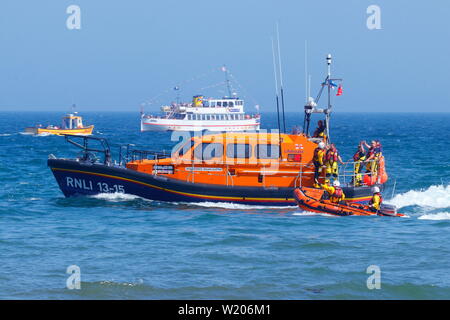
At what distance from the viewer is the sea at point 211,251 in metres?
11.5

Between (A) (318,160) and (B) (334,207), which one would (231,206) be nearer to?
(A) (318,160)

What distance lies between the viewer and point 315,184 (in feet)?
62.5

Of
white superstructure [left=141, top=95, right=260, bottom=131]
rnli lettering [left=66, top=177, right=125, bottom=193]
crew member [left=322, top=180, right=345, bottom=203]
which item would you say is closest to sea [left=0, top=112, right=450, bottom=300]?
rnli lettering [left=66, top=177, right=125, bottom=193]

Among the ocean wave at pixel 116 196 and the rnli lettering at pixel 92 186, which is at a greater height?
the rnli lettering at pixel 92 186

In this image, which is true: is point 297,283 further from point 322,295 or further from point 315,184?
point 315,184

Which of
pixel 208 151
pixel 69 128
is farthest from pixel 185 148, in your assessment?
pixel 69 128

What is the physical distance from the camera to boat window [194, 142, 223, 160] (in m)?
19.5

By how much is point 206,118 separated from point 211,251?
7165cm

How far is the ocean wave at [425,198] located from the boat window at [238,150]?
554cm

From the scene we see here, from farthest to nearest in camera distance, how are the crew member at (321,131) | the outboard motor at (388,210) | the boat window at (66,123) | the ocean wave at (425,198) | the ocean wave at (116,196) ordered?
1. the boat window at (66,123)
2. the ocean wave at (425,198)
3. the crew member at (321,131)
4. the ocean wave at (116,196)
5. the outboard motor at (388,210)

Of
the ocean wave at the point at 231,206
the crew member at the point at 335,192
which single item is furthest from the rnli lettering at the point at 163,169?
the crew member at the point at 335,192

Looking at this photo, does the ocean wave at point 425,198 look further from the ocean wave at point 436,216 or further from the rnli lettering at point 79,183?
the rnli lettering at point 79,183

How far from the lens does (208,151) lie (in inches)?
768

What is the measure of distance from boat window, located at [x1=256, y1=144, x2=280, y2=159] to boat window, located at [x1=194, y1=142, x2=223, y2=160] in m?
1.14
